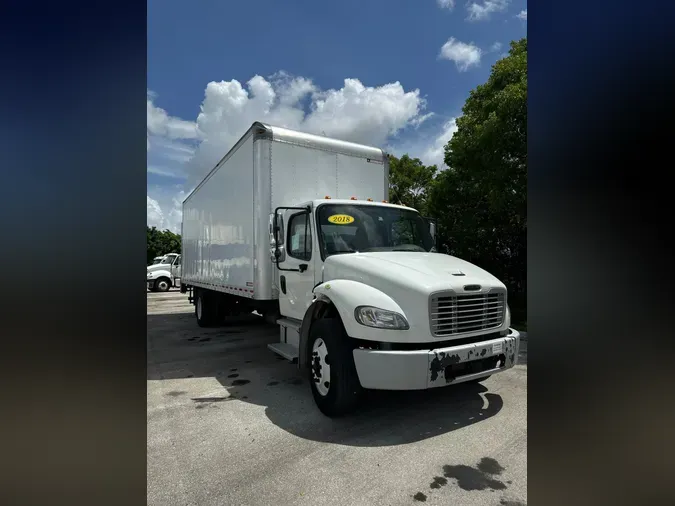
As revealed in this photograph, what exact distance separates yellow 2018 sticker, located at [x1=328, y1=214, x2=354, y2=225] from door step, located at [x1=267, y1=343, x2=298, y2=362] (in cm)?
183

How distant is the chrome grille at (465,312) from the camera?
3803 mm

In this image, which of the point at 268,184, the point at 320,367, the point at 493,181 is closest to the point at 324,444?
the point at 320,367

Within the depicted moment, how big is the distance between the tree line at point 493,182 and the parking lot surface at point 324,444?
19.9 ft

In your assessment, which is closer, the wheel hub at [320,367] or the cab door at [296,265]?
the wheel hub at [320,367]

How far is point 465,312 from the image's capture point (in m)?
4.00

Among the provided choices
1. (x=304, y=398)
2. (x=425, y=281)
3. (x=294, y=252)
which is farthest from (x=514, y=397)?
(x=294, y=252)

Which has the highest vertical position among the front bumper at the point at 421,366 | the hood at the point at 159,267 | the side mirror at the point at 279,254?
the side mirror at the point at 279,254

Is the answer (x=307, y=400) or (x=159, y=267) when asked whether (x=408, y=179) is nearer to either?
(x=159, y=267)

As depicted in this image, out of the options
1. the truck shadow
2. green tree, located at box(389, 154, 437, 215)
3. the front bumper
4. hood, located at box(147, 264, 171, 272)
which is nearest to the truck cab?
the front bumper

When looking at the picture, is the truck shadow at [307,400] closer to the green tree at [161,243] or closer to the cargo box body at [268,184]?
the cargo box body at [268,184]

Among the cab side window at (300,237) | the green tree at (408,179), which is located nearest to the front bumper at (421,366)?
the cab side window at (300,237)

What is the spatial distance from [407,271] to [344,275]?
80 cm
